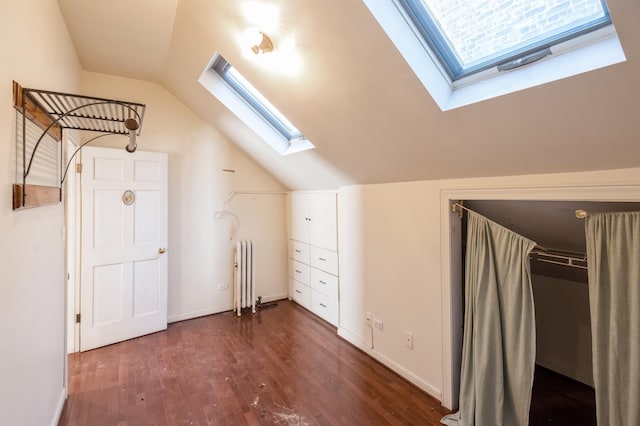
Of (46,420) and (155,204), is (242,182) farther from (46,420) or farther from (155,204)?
(46,420)

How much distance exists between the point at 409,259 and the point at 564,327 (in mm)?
1447

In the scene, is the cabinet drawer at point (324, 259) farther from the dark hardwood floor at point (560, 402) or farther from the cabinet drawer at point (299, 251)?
the dark hardwood floor at point (560, 402)

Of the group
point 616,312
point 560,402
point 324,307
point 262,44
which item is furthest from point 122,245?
point 560,402

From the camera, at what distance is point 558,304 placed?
8.40 ft

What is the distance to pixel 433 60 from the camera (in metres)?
1.52

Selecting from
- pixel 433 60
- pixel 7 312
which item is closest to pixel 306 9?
pixel 433 60

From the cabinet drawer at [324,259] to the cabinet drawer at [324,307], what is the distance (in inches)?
13.5

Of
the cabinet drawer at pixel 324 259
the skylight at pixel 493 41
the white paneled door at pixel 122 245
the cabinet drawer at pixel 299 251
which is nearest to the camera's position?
the skylight at pixel 493 41

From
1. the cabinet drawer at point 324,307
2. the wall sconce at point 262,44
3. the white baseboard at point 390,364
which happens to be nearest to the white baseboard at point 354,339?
the white baseboard at point 390,364

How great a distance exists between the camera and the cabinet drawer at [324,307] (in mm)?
3455

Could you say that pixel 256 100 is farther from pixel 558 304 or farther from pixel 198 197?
pixel 558 304

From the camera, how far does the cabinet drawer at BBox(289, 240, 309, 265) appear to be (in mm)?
3996

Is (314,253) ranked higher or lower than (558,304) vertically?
higher

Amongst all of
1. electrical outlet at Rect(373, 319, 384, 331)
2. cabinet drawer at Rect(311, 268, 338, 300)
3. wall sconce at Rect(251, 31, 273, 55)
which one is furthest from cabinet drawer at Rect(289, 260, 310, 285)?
wall sconce at Rect(251, 31, 273, 55)
